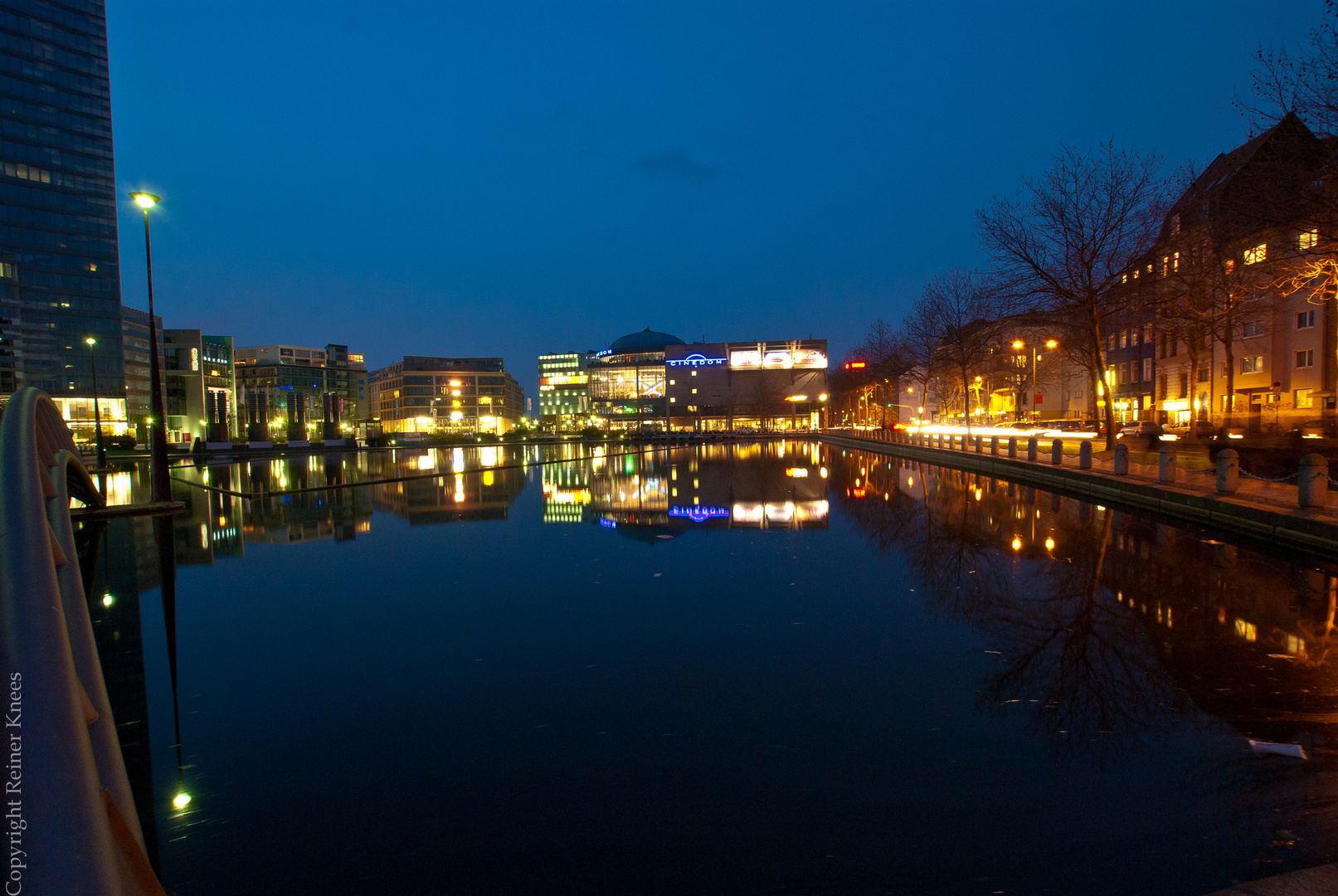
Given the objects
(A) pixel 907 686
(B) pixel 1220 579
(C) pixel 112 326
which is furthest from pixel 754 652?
(C) pixel 112 326

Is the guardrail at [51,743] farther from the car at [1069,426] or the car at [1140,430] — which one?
the car at [1069,426]

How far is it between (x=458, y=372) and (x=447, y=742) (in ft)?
576

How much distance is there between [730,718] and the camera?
16.0ft

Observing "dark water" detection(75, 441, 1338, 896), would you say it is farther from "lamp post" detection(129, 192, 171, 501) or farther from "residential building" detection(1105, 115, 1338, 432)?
"residential building" detection(1105, 115, 1338, 432)

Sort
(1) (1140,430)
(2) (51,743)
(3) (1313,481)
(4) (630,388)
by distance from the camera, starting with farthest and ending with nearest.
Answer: (4) (630,388) < (1) (1140,430) < (3) (1313,481) < (2) (51,743)

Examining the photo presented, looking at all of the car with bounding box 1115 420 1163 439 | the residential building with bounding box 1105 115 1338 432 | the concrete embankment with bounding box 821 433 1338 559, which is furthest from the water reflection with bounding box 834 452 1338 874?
the car with bounding box 1115 420 1163 439

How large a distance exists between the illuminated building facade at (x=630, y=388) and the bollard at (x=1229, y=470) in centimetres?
12514

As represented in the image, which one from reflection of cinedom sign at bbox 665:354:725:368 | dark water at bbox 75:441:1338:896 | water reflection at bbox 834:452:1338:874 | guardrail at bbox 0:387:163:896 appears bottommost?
water reflection at bbox 834:452:1338:874

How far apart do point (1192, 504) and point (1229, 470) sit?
103cm

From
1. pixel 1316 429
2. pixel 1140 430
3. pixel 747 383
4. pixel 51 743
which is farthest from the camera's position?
pixel 747 383

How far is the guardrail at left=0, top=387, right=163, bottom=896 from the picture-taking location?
1.96m

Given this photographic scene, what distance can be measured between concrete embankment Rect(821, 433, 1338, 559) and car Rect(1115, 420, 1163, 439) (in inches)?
379

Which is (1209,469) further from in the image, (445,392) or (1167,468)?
(445,392)

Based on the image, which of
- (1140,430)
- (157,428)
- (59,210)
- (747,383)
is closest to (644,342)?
(747,383)
